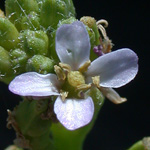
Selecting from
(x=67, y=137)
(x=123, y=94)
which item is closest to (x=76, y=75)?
(x=67, y=137)

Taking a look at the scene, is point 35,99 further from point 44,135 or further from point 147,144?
point 147,144

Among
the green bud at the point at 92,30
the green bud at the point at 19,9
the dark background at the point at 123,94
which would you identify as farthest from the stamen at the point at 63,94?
the dark background at the point at 123,94

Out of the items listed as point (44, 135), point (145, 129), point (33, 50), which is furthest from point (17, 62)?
point (145, 129)

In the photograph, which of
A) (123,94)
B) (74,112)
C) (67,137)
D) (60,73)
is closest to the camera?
(74,112)

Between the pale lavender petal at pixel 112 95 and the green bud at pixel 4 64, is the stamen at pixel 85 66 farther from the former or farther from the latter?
the green bud at pixel 4 64

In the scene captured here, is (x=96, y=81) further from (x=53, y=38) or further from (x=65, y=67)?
(x=53, y=38)

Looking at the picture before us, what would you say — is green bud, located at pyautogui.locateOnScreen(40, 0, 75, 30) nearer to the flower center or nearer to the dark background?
the flower center

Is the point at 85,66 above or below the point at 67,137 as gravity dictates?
above
